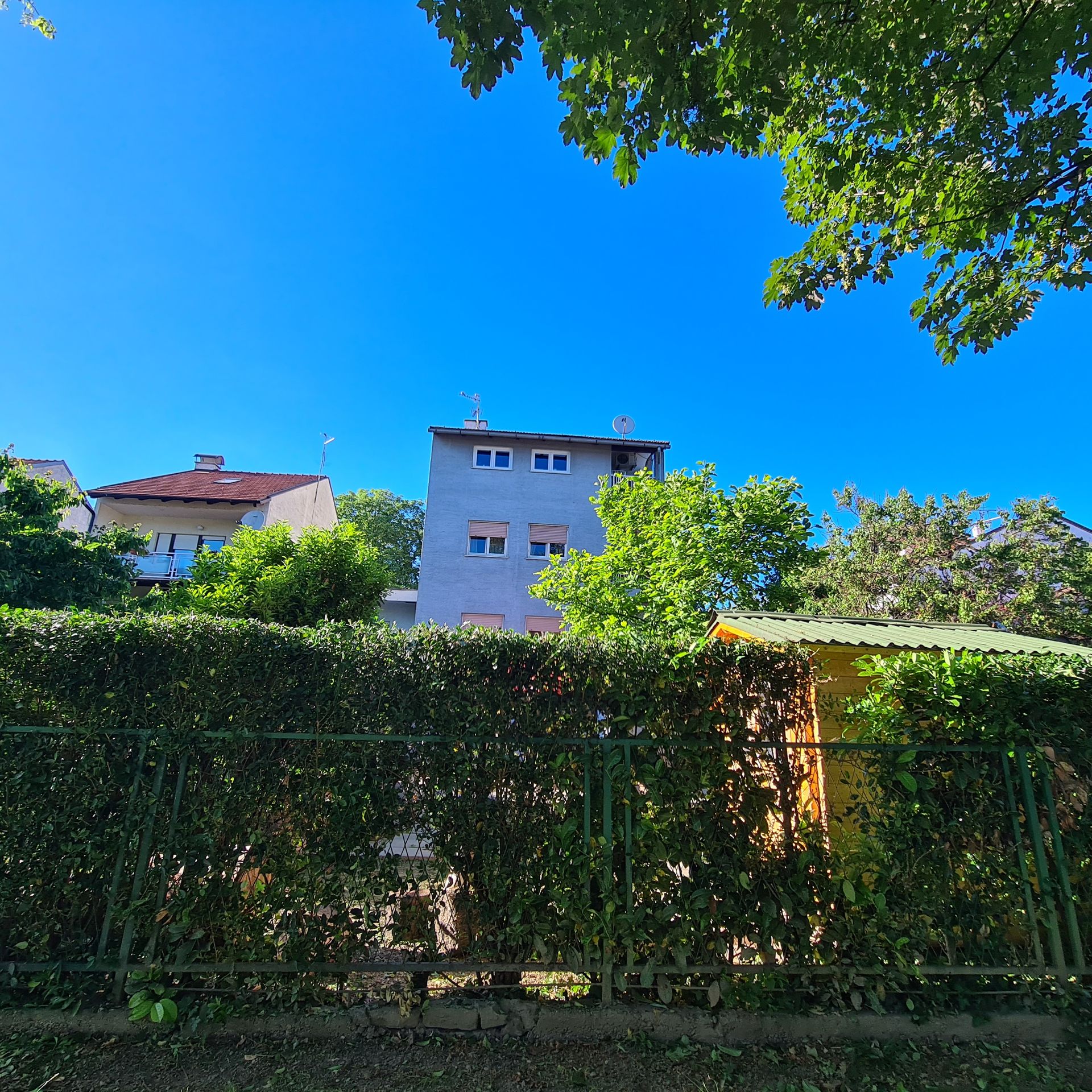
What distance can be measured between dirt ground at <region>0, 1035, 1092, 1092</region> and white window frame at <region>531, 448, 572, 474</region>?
18013 millimetres

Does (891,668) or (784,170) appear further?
(784,170)

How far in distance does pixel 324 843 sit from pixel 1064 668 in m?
5.19

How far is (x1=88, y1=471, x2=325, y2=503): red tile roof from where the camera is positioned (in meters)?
22.4

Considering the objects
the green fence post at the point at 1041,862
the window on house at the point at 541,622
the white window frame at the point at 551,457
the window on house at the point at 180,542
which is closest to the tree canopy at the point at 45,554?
the window on house at the point at 180,542

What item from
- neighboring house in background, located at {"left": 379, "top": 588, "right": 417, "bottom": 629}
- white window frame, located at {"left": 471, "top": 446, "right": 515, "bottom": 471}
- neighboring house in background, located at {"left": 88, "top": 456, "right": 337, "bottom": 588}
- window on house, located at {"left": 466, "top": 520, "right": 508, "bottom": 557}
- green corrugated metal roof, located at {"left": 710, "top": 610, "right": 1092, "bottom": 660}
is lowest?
green corrugated metal roof, located at {"left": 710, "top": 610, "right": 1092, "bottom": 660}

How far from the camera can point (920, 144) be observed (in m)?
4.84

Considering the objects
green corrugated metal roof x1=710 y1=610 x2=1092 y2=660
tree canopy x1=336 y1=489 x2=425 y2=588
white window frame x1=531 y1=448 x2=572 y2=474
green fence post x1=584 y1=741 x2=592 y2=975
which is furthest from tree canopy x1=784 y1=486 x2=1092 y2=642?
tree canopy x1=336 y1=489 x2=425 y2=588

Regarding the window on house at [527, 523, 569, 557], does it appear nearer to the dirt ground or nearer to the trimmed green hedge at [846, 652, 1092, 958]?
the trimmed green hedge at [846, 652, 1092, 958]

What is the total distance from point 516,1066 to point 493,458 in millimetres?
18384

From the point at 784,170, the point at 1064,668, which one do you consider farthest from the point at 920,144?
the point at 1064,668

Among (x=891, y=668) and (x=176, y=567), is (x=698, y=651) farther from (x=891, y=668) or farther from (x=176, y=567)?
(x=176, y=567)

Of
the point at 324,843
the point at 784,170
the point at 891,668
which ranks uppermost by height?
the point at 784,170

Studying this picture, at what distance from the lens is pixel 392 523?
35562mm

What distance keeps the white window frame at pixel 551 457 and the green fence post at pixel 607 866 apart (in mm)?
17155
